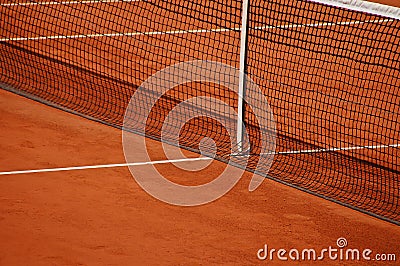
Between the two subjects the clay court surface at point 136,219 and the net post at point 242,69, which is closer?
the clay court surface at point 136,219

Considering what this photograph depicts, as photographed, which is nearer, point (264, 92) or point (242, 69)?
point (242, 69)

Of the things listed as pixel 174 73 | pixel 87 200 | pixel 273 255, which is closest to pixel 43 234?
pixel 87 200

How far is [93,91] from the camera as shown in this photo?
7461 millimetres

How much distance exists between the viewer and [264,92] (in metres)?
7.67

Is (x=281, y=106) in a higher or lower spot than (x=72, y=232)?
higher

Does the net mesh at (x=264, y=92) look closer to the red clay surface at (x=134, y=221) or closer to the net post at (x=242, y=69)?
the net post at (x=242, y=69)

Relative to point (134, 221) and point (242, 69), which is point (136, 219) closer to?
point (134, 221)

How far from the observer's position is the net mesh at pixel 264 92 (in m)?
6.05

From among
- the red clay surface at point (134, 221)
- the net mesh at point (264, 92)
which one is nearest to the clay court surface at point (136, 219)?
the red clay surface at point (134, 221)

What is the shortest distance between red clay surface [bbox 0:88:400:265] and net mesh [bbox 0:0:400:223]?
1.09 ft

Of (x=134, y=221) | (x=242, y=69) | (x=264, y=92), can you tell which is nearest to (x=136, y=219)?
(x=134, y=221)

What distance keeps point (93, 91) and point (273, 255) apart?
3.28 meters

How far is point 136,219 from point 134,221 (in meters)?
0.03

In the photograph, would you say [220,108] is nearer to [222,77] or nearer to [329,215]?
[222,77]
